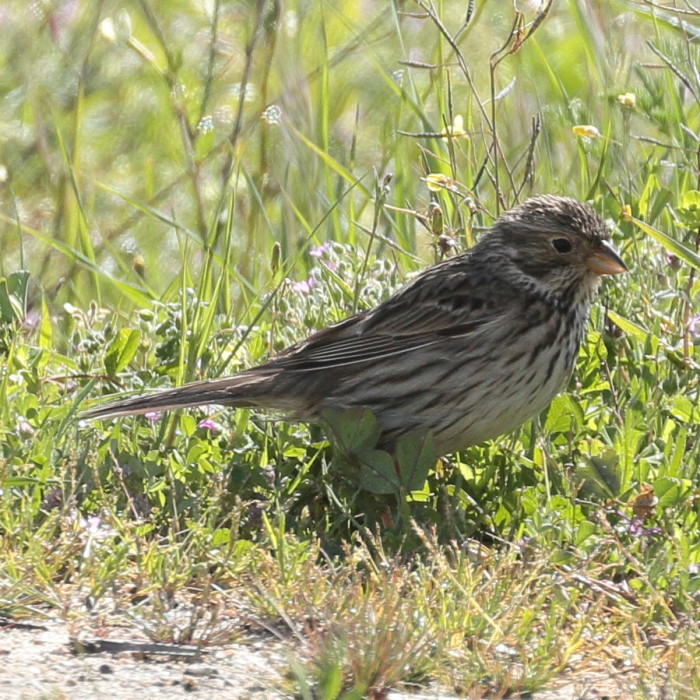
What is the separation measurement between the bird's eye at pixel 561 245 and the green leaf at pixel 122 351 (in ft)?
4.40

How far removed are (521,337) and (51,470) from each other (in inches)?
57.2

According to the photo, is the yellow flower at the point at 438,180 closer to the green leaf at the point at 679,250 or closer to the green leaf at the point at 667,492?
the green leaf at the point at 679,250

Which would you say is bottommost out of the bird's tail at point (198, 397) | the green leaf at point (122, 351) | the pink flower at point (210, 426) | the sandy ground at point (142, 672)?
the sandy ground at point (142, 672)

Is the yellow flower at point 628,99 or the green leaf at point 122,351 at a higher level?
the yellow flower at point 628,99

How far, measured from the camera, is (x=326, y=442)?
455cm

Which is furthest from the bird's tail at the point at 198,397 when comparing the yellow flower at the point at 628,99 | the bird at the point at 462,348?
the yellow flower at the point at 628,99

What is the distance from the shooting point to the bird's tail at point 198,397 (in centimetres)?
438

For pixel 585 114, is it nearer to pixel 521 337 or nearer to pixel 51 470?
pixel 521 337

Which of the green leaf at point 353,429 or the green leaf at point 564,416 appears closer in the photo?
the green leaf at point 353,429

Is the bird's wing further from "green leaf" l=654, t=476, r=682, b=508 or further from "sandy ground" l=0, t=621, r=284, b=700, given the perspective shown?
"sandy ground" l=0, t=621, r=284, b=700

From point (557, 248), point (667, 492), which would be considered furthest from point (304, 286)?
point (667, 492)

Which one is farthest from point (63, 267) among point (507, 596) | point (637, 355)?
point (507, 596)

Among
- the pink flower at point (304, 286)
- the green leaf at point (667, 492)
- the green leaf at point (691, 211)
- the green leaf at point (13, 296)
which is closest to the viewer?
the green leaf at point (667, 492)

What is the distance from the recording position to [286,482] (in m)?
4.33
